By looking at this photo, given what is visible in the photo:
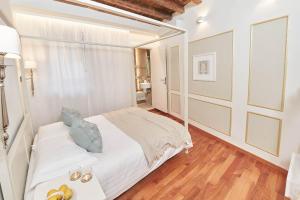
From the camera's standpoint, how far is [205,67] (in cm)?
301

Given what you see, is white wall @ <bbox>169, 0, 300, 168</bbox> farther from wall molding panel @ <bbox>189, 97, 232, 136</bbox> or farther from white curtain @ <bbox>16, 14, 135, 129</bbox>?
white curtain @ <bbox>16, 14, 135, 129</bbox>

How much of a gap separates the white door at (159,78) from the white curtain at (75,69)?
3.57 ft

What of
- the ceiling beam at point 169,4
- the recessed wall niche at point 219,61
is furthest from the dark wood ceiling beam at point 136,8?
the recessed wall niche at point 219,61

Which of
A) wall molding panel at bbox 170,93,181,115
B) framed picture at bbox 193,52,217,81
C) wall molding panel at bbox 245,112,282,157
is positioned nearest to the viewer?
wall molding panel at bbox 245,112,282,157

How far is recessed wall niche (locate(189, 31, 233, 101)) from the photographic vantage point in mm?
2537

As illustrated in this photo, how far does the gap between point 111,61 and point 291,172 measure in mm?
3720

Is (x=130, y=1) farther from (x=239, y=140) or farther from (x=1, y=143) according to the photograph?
(x=239, y=140)

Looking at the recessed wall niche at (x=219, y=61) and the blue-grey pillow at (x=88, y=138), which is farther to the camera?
the recessed wall niche at (x=219, y=61)

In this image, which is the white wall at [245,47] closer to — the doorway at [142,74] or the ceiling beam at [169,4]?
the ceiling beam at [169,4]

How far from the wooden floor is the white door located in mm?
2387

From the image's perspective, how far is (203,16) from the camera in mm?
→ 2861

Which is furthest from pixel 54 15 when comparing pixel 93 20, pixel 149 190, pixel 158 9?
pixel 149 190

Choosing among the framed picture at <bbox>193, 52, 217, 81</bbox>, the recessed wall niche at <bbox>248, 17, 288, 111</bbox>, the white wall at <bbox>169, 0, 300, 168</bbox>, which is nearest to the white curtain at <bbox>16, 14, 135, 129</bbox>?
the framed picture at <bbox>193, 52, 217, 81</bbox>

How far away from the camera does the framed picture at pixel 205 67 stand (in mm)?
2840
